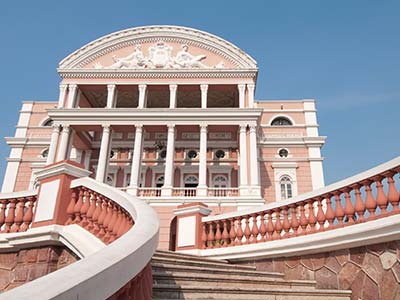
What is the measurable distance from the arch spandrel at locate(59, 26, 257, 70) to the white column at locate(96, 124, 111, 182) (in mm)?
4772

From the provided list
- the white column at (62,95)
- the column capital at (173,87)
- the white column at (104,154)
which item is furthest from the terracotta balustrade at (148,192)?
the white column at (62,95)

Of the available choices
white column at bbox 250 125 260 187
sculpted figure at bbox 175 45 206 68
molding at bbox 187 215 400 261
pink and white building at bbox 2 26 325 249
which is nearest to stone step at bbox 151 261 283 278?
molding at bbox 187 215 400 261

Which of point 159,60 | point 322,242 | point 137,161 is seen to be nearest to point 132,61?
point 159,60

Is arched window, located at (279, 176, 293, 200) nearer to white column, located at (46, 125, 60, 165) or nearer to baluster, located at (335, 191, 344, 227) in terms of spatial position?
white column, located at (46, 125, 60, 165)

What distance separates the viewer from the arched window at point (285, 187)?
2327cm

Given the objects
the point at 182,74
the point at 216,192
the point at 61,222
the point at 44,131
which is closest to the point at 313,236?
the point at 61,222

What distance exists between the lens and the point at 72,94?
75.0 feet

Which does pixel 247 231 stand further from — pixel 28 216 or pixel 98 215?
pixel 28 216

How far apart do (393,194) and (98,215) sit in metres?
4.12

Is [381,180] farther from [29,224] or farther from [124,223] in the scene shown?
[29,224]

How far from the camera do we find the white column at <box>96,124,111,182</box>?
20516 millimetres

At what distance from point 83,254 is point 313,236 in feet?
11.4

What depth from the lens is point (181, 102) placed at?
26.5m

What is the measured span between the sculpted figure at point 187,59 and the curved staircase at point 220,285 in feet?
62.6
